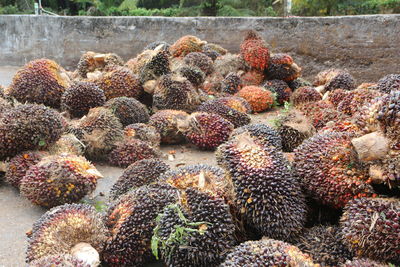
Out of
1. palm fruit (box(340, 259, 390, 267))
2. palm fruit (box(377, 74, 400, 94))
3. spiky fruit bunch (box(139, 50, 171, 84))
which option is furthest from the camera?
spiky fruit bunch (box(139, 50, 171, 84))

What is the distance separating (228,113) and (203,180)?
6.63 feet

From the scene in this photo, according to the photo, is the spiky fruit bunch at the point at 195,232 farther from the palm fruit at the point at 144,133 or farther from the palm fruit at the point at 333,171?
the palm fruit at the point at 144,133

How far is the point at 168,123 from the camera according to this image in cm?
366

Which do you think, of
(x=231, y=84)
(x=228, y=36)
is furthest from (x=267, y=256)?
(x=228, y=36)

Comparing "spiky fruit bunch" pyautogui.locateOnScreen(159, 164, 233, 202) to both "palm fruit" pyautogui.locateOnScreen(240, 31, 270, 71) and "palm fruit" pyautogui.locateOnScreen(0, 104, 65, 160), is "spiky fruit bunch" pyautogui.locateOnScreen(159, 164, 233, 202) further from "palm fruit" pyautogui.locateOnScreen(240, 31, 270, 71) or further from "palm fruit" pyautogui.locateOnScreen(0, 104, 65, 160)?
"palm fruit" pyautogui.locateOnScreen(240, 31, 270, 71)

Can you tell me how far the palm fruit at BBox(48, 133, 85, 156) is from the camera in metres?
2.90

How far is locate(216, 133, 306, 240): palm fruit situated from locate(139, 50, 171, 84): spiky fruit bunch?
98.7 inches

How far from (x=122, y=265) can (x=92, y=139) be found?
5.20 ft

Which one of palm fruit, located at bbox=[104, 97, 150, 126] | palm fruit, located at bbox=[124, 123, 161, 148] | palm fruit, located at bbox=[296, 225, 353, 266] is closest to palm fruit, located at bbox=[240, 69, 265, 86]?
palm fruit, located at bbox=[104, 97, 150, 126]

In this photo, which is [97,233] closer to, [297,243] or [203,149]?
[297,243]

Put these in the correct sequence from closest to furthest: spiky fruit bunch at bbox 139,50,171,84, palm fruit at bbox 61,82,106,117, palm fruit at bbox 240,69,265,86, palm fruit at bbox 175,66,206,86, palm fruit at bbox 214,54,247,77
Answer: palm fruit at bbox 61,82,106,117 < spiky fruit bunch at bbox 139,50,171,84 < palm fruit at bbox 175,66,206,86 < palm fruit at bbox 240,69,265,86 < palm fruit at bbox 214,54,247,77

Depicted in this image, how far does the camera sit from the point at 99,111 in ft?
11.0

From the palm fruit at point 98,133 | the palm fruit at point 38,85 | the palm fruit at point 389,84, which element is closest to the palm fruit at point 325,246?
the palm fruit at point 389,84

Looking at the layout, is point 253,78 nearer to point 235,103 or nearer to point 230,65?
point 230,65
